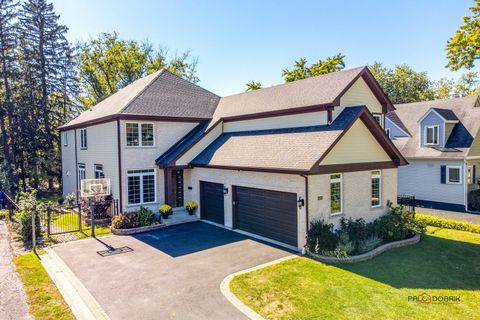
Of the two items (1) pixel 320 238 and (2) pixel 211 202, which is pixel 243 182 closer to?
(2) pixel 211 202

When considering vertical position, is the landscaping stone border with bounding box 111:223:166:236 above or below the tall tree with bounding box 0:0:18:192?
below

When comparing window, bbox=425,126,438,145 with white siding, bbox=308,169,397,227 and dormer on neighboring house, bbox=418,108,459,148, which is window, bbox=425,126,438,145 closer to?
dormer on neighboring house, bbox=418,108,459,148

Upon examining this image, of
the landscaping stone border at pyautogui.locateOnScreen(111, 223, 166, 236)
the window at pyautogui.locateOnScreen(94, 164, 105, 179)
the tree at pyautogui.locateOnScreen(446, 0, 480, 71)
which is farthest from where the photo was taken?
the window at pyautogui.locateOnScreen(94, 164, 105, 179)

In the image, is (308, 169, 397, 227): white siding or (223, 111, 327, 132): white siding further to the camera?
(223, 111, 327, 132): white siding

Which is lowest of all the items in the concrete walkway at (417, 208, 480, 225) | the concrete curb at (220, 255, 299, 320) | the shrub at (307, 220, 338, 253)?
the concrete walkway at (417, 208, 480, 225)

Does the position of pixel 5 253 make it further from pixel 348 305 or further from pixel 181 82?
pixel 181 82

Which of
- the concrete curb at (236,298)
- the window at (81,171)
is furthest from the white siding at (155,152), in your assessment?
the concrete curb at (236,298)

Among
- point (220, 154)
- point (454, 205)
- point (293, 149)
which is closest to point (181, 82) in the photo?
point (220, 154)

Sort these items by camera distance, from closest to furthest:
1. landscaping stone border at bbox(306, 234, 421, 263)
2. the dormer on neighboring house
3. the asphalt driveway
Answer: the asphalt driveway
landscaping stone border at bbox(306, 234, 421, 263)
the dormer on neighboring house

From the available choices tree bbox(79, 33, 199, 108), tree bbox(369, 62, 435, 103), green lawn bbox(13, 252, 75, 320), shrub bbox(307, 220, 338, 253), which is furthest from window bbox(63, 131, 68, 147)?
tree bbox(369, 62, 435, 103)
